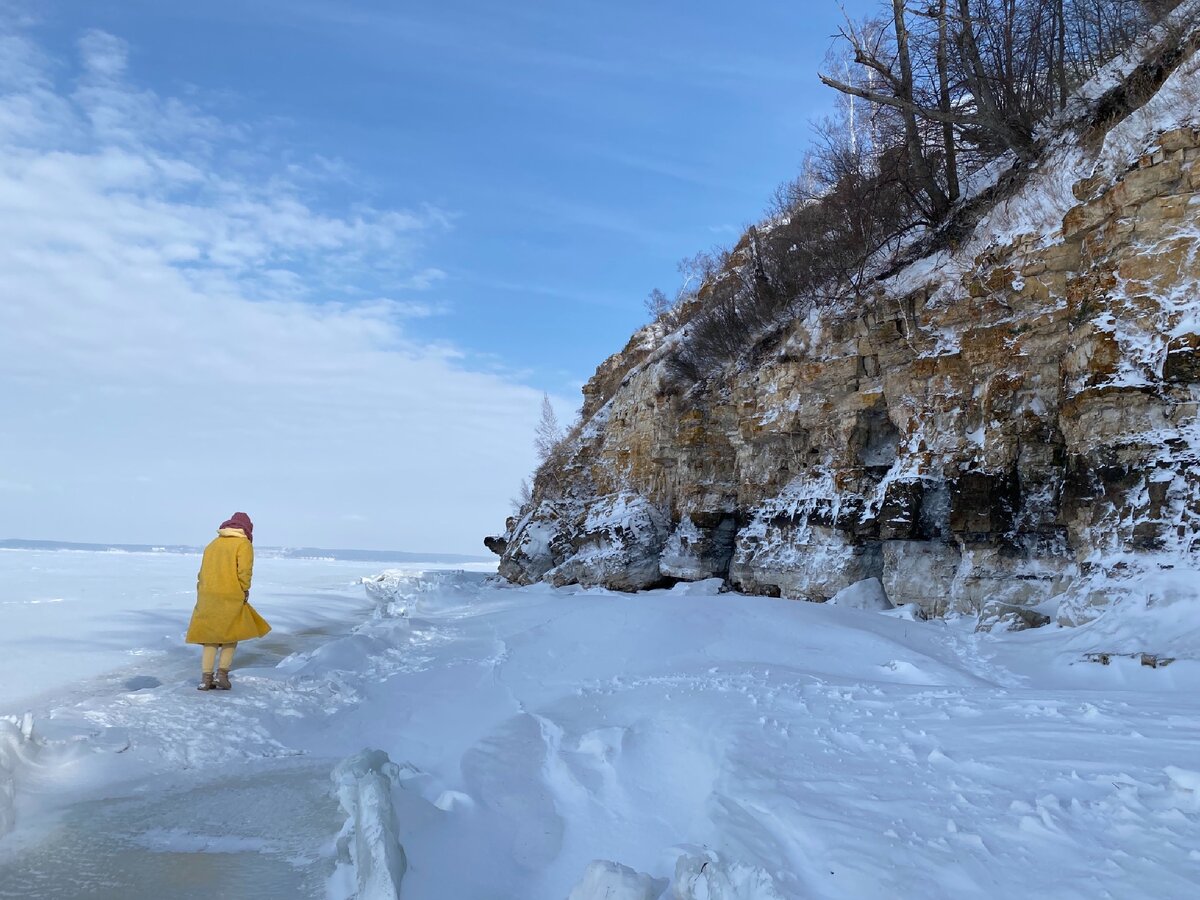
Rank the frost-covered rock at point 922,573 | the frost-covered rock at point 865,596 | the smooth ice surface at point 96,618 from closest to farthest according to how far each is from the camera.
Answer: the smooth ice surface at point 96,618 < the frost-covered rock at point 922,573 < the frost-covered rock at point 865,596

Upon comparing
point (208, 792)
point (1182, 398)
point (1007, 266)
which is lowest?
point (208, 792)

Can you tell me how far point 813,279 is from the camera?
47.3ft

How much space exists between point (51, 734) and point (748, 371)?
12.7m

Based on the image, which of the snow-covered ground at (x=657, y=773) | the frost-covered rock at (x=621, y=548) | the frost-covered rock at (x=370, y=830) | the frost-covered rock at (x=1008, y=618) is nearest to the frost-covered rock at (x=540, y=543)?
the frost-covered rock at (x=621, y=548)

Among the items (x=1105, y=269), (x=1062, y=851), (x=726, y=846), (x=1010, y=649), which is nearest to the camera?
(x=1062, y=851)

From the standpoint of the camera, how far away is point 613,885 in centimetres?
273

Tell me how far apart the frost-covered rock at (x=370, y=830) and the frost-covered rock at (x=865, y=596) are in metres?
7.05

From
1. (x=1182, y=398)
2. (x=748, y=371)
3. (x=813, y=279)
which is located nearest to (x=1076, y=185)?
(x=1182, y=398)

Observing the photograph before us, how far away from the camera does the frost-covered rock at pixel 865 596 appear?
9805 millimetres

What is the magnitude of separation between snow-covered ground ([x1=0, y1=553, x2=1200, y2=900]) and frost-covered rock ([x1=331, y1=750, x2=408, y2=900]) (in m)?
0.02

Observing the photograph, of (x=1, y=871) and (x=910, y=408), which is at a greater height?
(x=910, y=408)

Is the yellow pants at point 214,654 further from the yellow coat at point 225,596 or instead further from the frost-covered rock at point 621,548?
the frost-covered rock at point 621,548

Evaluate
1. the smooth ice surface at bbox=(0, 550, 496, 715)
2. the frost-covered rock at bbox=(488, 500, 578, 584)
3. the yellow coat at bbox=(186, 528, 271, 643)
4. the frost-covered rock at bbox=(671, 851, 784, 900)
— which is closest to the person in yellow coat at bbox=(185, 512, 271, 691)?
the yellow coat at bbox=(186, 528, 271, 643)

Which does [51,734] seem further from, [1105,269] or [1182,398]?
[1105,269]
